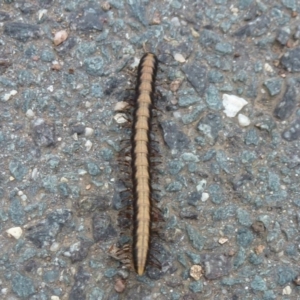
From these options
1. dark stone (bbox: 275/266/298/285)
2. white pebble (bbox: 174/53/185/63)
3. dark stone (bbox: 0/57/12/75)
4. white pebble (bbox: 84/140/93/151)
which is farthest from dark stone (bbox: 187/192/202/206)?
dark stone (bbox: 0/57/12/75)

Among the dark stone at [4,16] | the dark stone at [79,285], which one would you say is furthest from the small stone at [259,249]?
the dark stone at [4,16]

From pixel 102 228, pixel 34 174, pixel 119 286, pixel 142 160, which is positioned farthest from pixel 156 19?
pixel 119 286

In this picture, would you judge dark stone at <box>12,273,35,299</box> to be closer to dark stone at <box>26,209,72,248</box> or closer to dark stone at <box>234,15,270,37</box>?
dark stone at <box>26,209,72,248</box>

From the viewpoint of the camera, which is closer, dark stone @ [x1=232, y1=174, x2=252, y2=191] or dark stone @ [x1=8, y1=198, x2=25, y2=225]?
dark stone @ [x1=8, y1=198, x2=25, y2=225]

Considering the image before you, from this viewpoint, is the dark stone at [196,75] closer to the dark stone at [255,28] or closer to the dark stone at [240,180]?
the dark stone at [255,28]

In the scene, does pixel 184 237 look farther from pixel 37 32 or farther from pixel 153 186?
pixel 37 32

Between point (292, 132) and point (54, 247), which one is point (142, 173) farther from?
point (292, 132)
